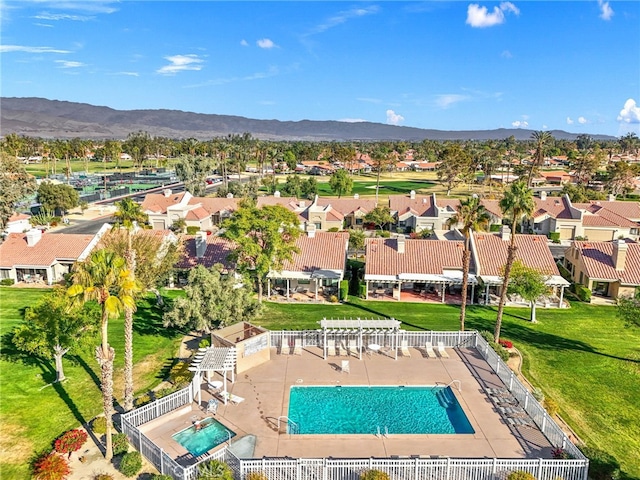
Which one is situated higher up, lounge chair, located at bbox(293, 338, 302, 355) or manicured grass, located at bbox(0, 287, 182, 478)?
lounge chair, located at bbox(293, 338, 302, 355)

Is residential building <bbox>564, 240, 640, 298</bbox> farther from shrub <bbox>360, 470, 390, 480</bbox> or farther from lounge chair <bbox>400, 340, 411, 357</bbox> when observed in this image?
shrub <bbox>360, 470, 390, 480</bbox>

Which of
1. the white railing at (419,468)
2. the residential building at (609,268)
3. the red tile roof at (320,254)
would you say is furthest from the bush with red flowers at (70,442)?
the residential building at (609,268)

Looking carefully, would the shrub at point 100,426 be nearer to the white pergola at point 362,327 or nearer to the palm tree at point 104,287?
the palm tree at point 104,287

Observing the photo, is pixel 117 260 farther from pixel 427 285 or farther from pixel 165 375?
pixel 427 285

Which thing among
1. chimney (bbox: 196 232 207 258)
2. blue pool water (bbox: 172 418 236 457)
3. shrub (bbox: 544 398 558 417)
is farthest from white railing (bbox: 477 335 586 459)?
chimney (bbox: 196 232 207 258)

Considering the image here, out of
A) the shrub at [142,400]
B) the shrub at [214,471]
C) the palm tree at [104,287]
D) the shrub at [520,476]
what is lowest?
the shrub at [142,400]

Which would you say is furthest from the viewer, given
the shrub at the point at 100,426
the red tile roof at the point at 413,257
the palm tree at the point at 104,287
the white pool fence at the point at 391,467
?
the red tile roof at the point at 413,257

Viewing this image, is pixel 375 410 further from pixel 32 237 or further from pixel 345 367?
pixel 32 237

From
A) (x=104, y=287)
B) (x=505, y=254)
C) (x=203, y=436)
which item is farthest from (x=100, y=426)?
(x=505, y=254)
